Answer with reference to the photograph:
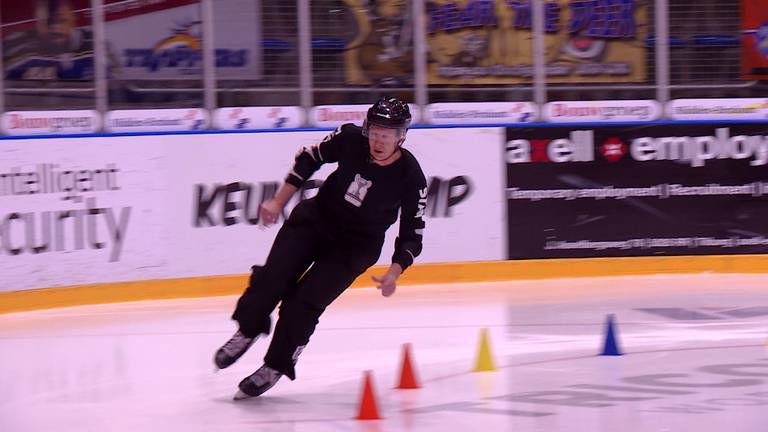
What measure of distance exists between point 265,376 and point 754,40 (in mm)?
7127

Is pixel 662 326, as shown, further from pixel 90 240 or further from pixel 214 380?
pixel 90 240

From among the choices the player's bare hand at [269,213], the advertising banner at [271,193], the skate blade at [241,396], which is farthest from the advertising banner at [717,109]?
the skate blade at [241,396]

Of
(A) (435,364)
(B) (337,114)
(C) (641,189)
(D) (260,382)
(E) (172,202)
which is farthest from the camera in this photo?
(B) (337,114)

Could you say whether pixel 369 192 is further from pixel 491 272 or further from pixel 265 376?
pixel 491 272

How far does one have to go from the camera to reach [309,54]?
10656mm

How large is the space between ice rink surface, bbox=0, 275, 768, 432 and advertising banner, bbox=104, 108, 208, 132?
4.99ft

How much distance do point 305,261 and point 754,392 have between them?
2204mm

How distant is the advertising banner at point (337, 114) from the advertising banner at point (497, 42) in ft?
0.79

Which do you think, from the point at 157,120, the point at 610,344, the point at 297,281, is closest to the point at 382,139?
the point at 297,281

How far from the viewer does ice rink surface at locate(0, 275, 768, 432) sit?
5.49 metres

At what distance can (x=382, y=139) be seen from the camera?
18.7 ft

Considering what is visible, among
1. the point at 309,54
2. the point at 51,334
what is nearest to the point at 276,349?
the point at 51,334

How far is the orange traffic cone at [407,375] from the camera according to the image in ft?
20.3

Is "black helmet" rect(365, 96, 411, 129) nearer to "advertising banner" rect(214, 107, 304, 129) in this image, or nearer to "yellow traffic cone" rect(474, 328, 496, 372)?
"yellow traffic cone" rect(474, 328, 496, 372)
